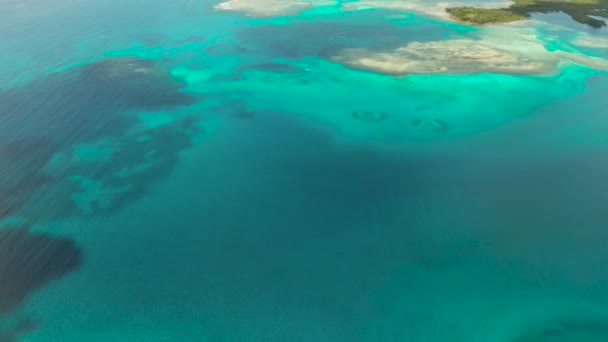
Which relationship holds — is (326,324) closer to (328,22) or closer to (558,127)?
(558,127)

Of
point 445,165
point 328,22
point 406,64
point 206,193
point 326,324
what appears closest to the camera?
point 326,324

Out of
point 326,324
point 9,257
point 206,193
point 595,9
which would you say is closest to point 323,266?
point 326,324

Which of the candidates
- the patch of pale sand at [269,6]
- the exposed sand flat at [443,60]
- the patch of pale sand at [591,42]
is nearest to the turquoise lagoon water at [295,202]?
the exposed sand flat at [443,60]

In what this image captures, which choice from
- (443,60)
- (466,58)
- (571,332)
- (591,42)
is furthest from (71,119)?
(591,42)

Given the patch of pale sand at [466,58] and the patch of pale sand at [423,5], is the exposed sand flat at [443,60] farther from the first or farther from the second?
the patch of pale sand at [423,5]

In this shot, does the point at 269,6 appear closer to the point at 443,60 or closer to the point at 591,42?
the point at 443,60

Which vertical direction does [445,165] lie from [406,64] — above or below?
below
